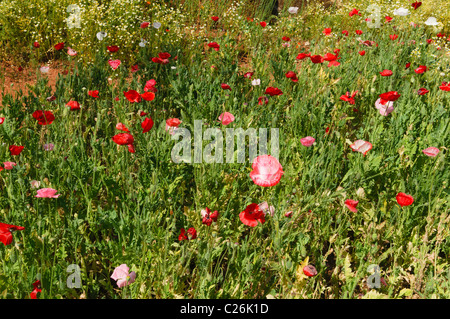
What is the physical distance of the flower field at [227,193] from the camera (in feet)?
4.91

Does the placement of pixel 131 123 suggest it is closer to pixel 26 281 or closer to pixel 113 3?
pixel 26 281

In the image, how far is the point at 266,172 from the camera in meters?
1.53

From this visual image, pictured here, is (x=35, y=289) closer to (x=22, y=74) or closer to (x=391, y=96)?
(x=391, y=96)

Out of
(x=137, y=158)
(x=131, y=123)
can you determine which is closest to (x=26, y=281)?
(x=137, y=158)

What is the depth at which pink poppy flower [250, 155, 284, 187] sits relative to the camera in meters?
1.49

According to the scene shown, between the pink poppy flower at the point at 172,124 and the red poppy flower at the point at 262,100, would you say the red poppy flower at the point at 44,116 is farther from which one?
the red poppy flower at the point at 262,100

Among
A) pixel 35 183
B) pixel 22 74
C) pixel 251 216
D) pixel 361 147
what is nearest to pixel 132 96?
pixel 35 183

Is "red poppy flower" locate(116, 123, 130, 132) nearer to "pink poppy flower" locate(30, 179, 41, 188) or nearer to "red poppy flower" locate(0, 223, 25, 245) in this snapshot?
"pink poppy flower" locate(30, 179, 41, 188)

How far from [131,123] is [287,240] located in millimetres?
1407

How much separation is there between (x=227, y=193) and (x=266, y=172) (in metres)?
0.49

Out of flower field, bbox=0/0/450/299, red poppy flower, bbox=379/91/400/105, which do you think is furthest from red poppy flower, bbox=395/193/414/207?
red poppy flower, bbox=379/91/400/105

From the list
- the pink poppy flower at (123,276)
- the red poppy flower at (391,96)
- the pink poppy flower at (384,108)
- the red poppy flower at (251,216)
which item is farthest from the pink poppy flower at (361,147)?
the pink poppy flower at (123,276)
